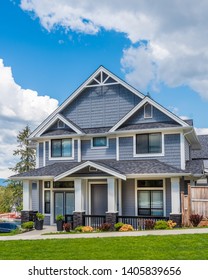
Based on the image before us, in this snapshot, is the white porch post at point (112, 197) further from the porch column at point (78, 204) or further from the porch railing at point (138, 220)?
the porch column at point (78, 204)

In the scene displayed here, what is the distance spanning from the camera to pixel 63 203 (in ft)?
73.9

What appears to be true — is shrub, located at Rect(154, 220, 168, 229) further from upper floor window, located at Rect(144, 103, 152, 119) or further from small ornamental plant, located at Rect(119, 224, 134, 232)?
upper floor window, located at Rect(144, 103, 152, 119)

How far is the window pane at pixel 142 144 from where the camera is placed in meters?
22.0

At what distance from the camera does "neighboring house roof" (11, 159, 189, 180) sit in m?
19.5

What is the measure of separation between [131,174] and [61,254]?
936 cm

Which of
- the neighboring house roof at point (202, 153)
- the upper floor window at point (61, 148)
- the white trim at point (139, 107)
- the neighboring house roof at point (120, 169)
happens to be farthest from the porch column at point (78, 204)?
the neighboring house roof at point (202, 153)

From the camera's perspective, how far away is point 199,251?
34.9 feet

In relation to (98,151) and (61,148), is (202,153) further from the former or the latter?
(61,148)

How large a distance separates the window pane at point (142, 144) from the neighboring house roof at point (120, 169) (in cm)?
70

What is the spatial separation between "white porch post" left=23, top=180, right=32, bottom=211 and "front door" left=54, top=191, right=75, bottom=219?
163cm
